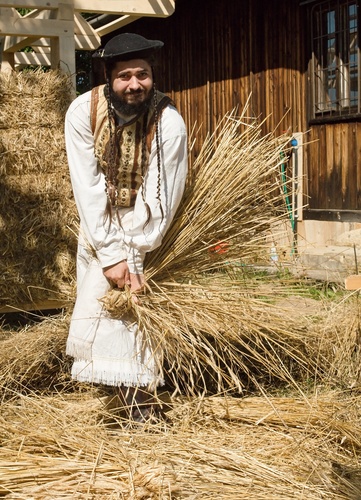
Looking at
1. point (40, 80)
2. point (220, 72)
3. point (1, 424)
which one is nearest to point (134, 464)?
point (1, 424)

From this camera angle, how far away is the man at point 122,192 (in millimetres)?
3523

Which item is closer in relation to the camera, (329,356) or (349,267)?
(329,356)

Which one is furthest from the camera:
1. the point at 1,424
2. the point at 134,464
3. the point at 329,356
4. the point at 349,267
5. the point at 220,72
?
the point at 220,72

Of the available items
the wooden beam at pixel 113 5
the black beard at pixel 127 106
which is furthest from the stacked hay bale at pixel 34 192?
the black beard at pixel 127 106

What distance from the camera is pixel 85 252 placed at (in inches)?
148

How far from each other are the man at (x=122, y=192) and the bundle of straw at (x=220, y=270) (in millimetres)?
102

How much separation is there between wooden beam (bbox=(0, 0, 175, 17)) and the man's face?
1967 millimetres

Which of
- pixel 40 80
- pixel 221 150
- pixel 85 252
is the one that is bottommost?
pixel 85 252

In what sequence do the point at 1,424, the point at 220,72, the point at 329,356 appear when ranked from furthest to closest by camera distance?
the point at 220,72 → the point at 329,356 → the point at 1,424

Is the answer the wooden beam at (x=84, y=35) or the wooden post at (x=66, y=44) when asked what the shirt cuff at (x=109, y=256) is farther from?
the wooden beam at (x=84, y=35)

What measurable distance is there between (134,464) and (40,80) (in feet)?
10.7

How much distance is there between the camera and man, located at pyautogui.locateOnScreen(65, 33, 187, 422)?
3523 millimetres

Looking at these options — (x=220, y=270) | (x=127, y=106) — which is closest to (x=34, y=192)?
(x=220, y=270)

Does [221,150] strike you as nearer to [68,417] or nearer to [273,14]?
[68,417]
